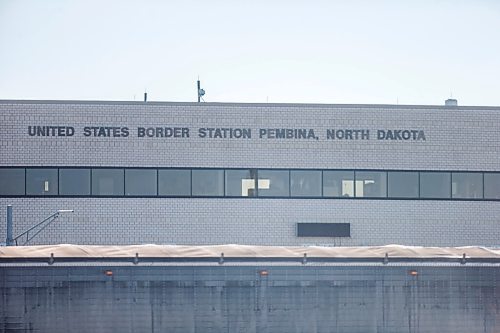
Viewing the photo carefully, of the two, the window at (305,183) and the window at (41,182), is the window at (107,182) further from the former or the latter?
the window at (305,183)

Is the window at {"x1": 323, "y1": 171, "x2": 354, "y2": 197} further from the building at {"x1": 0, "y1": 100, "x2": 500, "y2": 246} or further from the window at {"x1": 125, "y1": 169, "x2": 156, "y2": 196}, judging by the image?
the window at {"x1": 125, "y1": 169, "x2": 156, "y2": 196}

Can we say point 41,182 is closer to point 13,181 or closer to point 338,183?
point 13,181

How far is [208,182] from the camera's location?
24.7 m

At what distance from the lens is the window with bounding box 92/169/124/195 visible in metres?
24.4

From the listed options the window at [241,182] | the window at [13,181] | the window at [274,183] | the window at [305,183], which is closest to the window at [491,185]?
the window at [305,183]

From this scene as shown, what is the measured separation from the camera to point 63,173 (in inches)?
957

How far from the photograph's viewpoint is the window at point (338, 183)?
25.0 meters

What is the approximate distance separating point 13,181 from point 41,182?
2.94 feet

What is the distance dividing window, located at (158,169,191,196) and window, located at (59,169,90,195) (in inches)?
93.1

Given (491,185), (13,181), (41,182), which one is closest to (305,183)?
(491,185)

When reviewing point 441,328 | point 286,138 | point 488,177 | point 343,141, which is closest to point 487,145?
point 488,177

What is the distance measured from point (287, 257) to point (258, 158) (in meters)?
12.2

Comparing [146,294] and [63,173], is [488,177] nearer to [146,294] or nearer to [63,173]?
[63,173]

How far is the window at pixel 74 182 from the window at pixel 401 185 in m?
9.95
